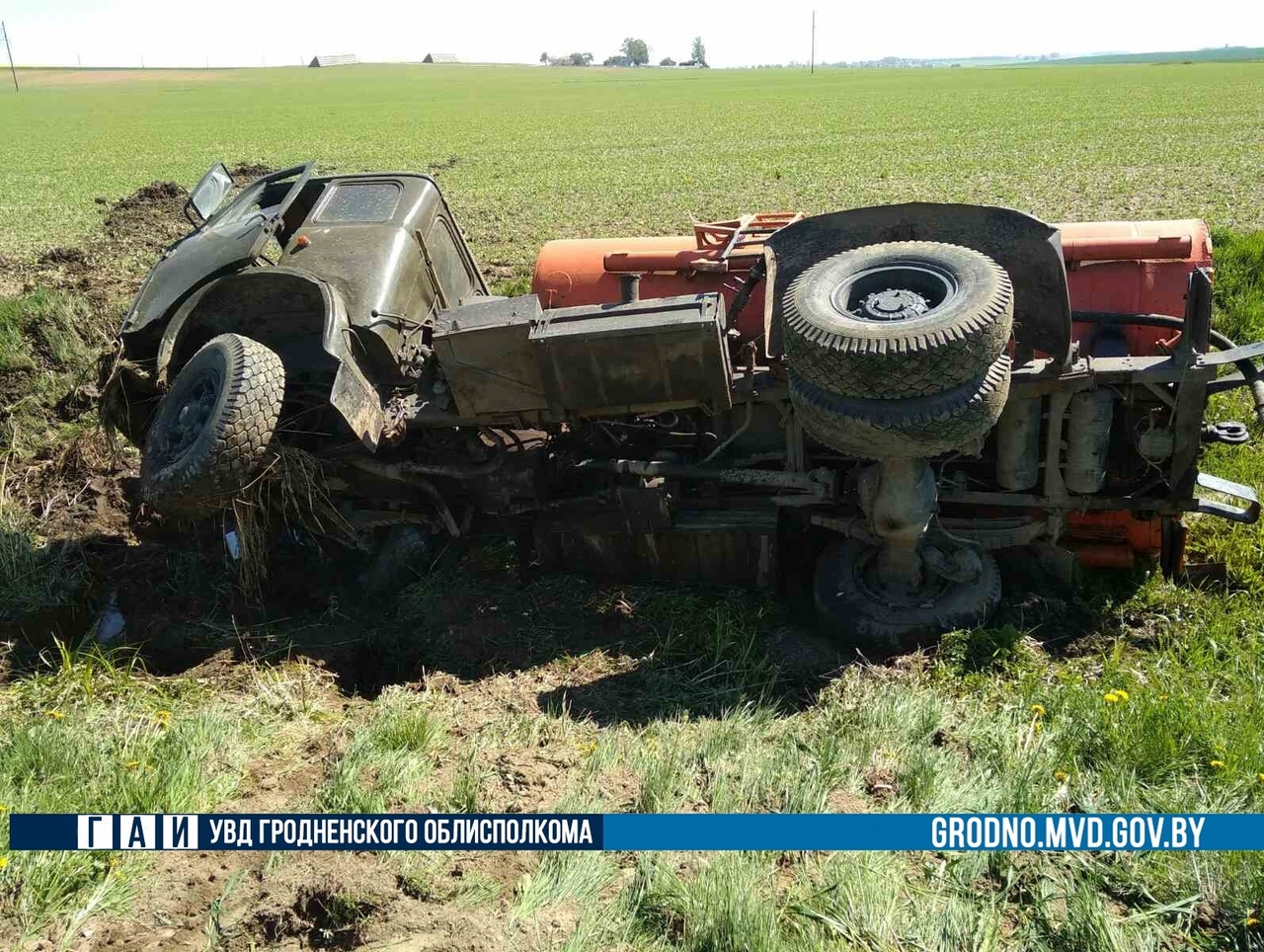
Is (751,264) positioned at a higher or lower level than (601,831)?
higher

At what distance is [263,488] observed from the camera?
5.53 metres

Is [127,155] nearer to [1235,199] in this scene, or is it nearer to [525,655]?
[1235,199]

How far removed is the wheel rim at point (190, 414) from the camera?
4.94 metres

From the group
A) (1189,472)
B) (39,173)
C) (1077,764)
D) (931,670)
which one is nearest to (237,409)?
(931,670)

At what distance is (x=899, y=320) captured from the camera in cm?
408

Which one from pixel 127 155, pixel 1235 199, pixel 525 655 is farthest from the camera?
pixel 127 155

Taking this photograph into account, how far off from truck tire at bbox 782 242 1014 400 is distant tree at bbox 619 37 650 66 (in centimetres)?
14590

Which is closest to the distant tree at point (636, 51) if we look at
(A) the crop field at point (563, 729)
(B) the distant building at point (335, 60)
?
(B) the distant building at point (335, 60)

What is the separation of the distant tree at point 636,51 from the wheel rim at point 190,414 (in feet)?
477

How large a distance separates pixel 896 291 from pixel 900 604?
1676mm

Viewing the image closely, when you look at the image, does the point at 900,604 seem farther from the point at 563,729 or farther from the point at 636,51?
the point at 636,51

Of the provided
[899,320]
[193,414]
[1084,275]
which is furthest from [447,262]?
[1084,275]

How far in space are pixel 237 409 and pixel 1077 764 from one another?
390cm

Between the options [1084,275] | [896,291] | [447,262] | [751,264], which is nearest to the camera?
[896,291]
